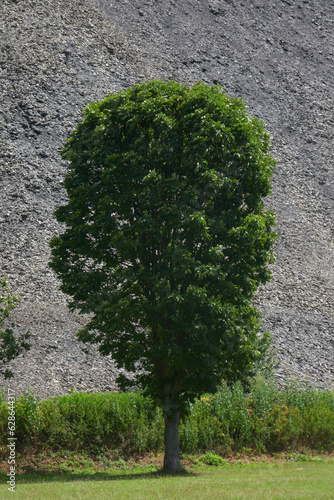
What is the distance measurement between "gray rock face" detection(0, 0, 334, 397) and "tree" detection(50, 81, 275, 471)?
20.5 ft

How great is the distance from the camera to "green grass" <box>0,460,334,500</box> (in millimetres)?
9227

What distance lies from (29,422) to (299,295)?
609 inches

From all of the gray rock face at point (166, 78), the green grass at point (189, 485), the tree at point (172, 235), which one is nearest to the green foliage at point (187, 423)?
the green grass at point (189, 485)

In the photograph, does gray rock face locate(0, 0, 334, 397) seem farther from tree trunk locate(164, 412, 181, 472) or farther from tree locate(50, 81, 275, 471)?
tree locate(50, 81, 275, 471)

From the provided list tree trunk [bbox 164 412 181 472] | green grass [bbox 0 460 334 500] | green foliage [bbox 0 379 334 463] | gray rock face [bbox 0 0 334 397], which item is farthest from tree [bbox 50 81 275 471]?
gray rock face [bbox 0 0 334 397]

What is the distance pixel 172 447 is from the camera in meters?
12.8

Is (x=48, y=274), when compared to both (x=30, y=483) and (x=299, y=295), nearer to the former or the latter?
(x=30, y=483)

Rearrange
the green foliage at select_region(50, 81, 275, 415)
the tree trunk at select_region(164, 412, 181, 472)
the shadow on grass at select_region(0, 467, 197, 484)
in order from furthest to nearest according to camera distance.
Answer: the tree trunk at select_region(164, 412, 181, 472), the shadow on grass at select_region(0, 467, 197, 484), the green foliage at select_region(50, 81, 275, 415)

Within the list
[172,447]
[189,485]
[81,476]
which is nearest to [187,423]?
[172,447]

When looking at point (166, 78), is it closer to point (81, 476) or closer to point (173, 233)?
point (173, 233)

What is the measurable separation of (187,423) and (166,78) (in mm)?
21305

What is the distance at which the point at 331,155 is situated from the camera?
1344 inches

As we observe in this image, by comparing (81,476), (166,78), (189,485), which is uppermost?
(166,78)

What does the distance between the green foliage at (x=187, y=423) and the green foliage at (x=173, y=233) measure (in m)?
2.14
